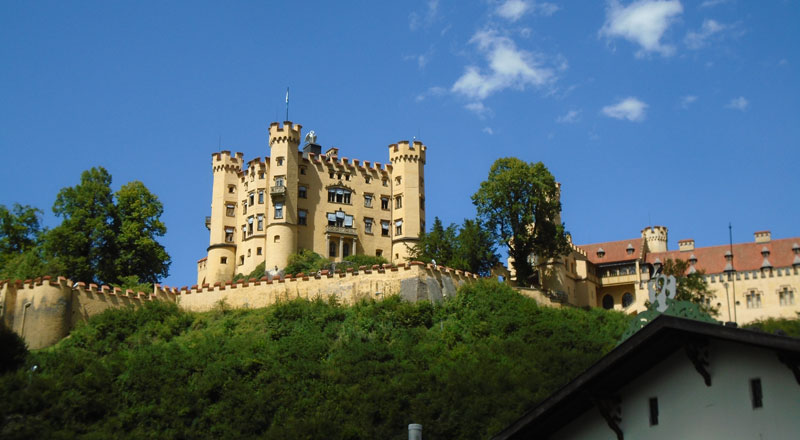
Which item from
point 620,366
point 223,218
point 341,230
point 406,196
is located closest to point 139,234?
point 223,218

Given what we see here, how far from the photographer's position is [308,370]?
42.1 meters

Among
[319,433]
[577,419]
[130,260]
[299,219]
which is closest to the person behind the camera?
[577,419]

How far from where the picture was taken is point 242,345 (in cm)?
4591

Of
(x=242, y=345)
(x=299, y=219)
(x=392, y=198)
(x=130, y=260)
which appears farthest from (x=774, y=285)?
(x=130, y=260)

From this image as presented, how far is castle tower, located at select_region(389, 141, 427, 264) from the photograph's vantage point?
77.9 metres

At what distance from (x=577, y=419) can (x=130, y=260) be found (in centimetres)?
5627

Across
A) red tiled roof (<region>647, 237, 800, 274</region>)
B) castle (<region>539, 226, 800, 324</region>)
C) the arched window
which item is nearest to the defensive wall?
castle (<region>539, 226, 800, 324</region>)

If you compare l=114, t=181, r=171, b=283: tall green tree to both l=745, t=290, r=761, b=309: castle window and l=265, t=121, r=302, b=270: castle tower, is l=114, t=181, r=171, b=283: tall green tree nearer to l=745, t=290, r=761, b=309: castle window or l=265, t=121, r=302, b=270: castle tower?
l=265, t=121, r=302, b=270: castle tower

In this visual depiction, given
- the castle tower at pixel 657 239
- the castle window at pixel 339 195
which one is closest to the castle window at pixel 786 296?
the castle tower at pixel 657 239

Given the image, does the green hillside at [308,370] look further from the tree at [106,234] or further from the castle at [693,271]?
the castle at [693,271]

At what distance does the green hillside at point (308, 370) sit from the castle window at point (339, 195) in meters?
25.8

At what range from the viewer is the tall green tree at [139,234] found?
67125mm

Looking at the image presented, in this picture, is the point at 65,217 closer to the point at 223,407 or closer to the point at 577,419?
the point at 223,407

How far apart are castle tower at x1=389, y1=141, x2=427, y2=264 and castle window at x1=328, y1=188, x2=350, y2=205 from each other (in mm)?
4130
